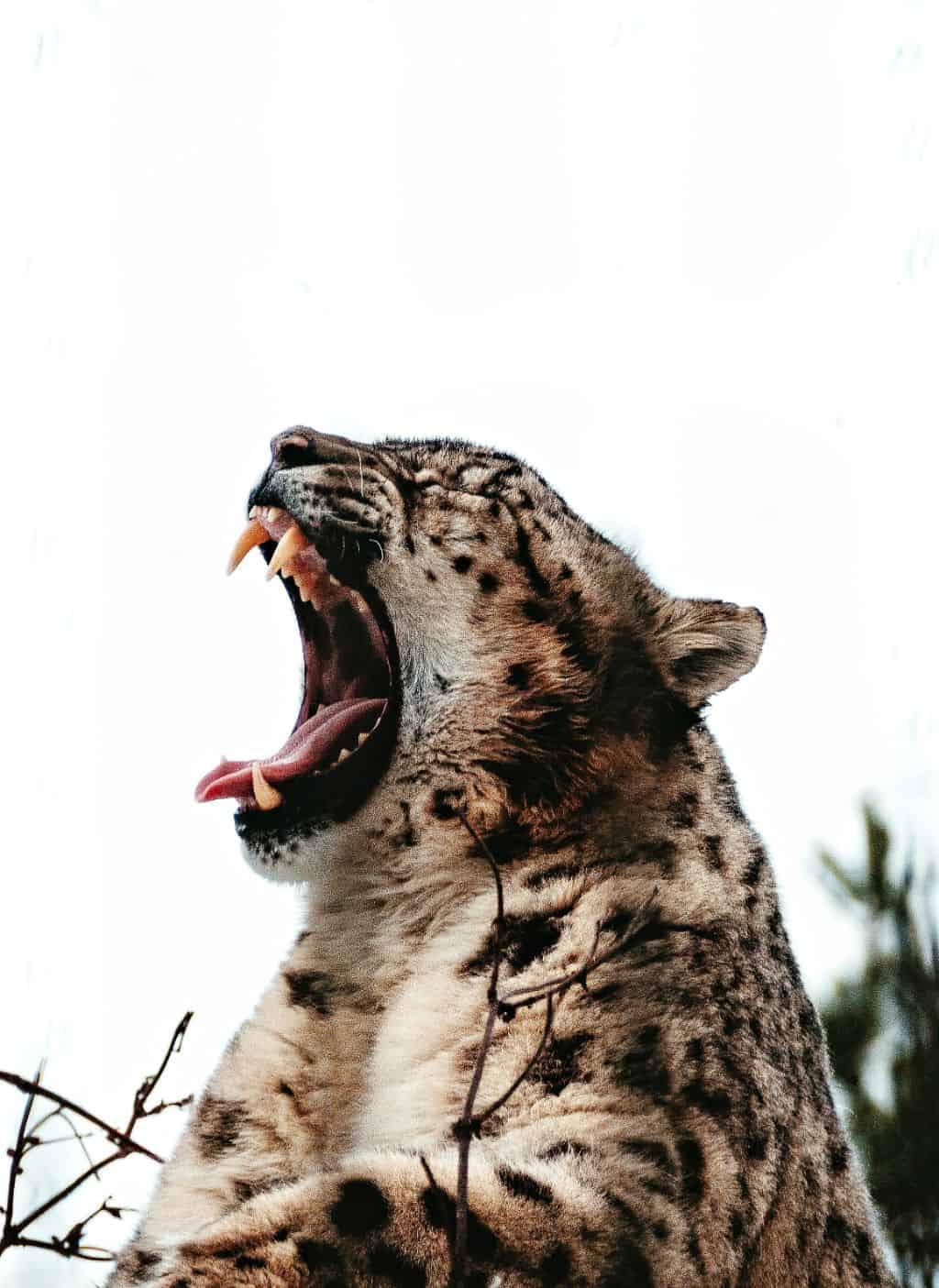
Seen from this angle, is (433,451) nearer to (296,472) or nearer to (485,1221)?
(296,472)

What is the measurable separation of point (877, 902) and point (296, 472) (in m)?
2.34

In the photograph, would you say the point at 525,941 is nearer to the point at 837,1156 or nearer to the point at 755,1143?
the point at 755,1143

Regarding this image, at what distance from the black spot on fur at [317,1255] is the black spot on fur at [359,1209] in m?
0.05

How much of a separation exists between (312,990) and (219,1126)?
0.46 meters

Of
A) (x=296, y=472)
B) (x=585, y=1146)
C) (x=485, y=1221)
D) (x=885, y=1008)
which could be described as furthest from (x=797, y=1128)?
(x=296, y=472)

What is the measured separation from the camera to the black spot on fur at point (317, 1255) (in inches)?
140

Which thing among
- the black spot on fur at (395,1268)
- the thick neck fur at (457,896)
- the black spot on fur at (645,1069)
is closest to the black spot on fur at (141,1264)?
the thick neck fur at (457,896)

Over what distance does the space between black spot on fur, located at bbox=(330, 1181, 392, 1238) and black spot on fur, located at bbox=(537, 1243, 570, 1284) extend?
33cm

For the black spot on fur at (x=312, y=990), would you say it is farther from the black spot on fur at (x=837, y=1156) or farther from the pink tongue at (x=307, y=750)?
the black spot on fur at (x=837, y=1156)

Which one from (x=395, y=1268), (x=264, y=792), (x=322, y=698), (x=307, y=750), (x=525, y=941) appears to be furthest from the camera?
(x=322, y=698)

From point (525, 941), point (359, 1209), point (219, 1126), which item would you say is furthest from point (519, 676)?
point (359, 1209)

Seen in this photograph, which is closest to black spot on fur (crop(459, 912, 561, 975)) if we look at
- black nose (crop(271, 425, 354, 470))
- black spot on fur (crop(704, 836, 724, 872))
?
black spot on fur (crop(704, 836, 724, 872))

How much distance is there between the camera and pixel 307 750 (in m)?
5.16

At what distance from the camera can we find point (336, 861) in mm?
5168
